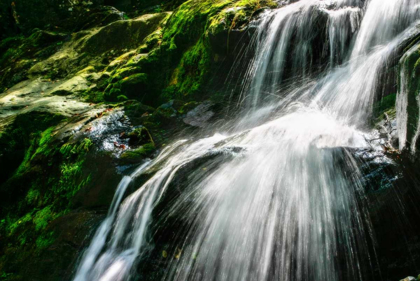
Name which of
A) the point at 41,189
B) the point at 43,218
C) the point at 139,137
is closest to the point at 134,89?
the point at 139,137

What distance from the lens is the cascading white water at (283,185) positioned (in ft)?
9.80

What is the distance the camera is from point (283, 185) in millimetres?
3518

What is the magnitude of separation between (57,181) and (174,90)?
350 centimetres

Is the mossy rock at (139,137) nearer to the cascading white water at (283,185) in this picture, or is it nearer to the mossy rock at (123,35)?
the cascading white water at (283,185)

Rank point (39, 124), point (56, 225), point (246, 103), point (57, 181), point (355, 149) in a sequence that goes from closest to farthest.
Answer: point (355, 149)
point (56, 225)
point (57, 181)
point (246, 103)
point (39, 124)

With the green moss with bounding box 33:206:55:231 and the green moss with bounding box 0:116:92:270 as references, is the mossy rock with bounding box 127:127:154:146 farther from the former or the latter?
the green moss with bounding box 33:206:55:231

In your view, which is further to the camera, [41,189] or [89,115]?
[89,115]

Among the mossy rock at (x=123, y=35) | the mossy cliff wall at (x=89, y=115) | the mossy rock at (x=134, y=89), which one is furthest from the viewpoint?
the mossy rock at (x=123, y=35)

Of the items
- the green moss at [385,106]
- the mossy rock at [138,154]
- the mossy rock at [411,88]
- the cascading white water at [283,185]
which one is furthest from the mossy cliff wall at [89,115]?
the mossy rock at [411,88]

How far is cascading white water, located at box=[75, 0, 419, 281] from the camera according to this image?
2.99 meters

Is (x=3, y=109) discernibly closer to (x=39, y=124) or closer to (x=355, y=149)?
(x=39, y=124)

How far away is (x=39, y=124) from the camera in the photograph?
7.65 metres

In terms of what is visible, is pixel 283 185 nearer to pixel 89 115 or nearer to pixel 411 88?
pixel 411 88

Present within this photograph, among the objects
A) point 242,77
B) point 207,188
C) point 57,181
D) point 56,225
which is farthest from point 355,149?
point 57,181
